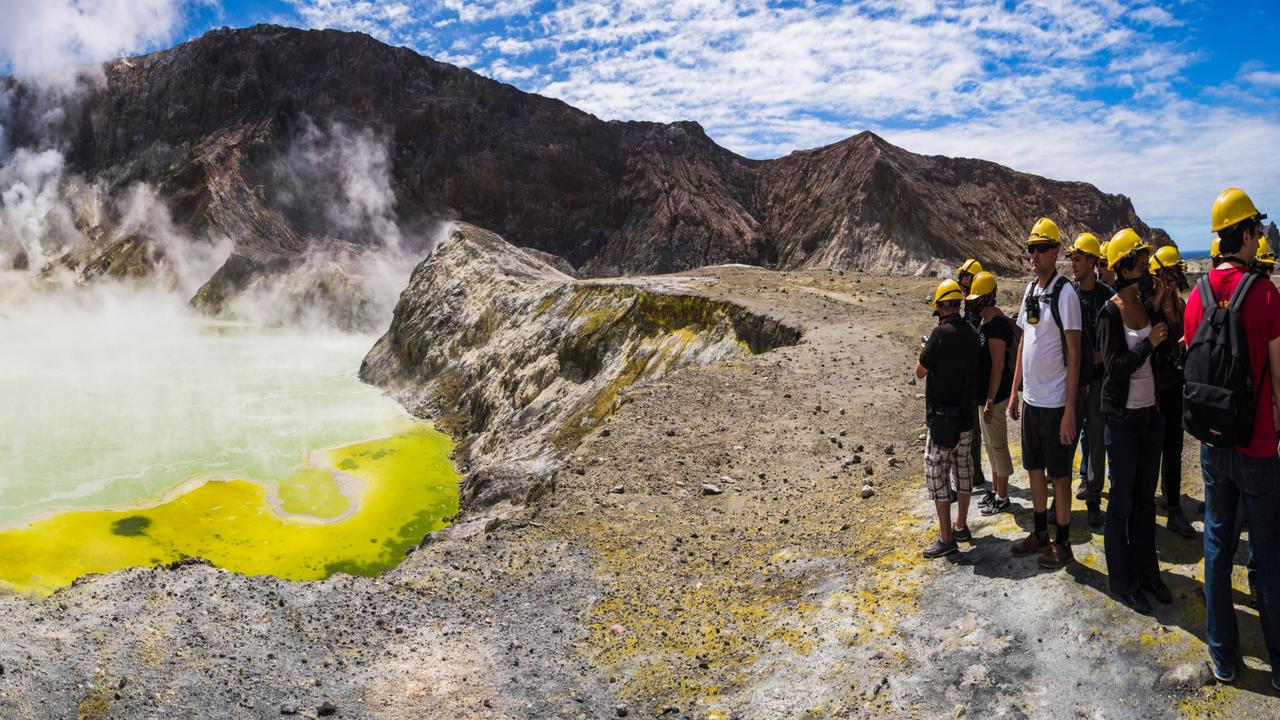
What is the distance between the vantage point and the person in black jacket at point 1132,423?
5.46 metres

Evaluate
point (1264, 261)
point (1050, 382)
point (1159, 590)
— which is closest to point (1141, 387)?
point (1050, 382)

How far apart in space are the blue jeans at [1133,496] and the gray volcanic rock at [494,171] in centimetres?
6366

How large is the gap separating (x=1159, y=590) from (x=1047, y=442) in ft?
3.91

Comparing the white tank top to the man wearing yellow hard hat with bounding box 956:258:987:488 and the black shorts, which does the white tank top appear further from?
the man wearing yellow hard hat with bounding box 956:258:987:488

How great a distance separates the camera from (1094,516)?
6656mm

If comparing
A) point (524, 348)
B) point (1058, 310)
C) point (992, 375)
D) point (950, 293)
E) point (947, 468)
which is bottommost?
point (524, 348)

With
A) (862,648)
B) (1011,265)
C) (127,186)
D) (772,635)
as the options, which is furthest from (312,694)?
(127,186)

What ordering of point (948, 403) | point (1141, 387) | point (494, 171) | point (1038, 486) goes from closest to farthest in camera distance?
point (1141, 387)
point (1038, 486)
point (948, 403)
point (494, 171)

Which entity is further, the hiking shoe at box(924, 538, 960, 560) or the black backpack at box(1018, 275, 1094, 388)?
the hiking shoe at box(924, 538, 960, 560)

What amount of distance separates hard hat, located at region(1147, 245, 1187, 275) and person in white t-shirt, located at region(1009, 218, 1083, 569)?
2.11ft

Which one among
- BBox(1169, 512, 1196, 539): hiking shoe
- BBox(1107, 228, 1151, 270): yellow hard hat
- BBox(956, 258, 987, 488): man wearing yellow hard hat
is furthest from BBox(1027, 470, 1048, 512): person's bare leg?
BBox(1107, 228, 1151, 270): yellow hard hat

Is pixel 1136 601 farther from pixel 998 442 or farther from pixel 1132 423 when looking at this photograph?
pixel 998 442

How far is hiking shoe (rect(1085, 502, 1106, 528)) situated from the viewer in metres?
6.60

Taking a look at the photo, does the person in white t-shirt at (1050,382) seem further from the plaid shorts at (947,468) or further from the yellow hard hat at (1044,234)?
the plaid shorts at (947,468)
